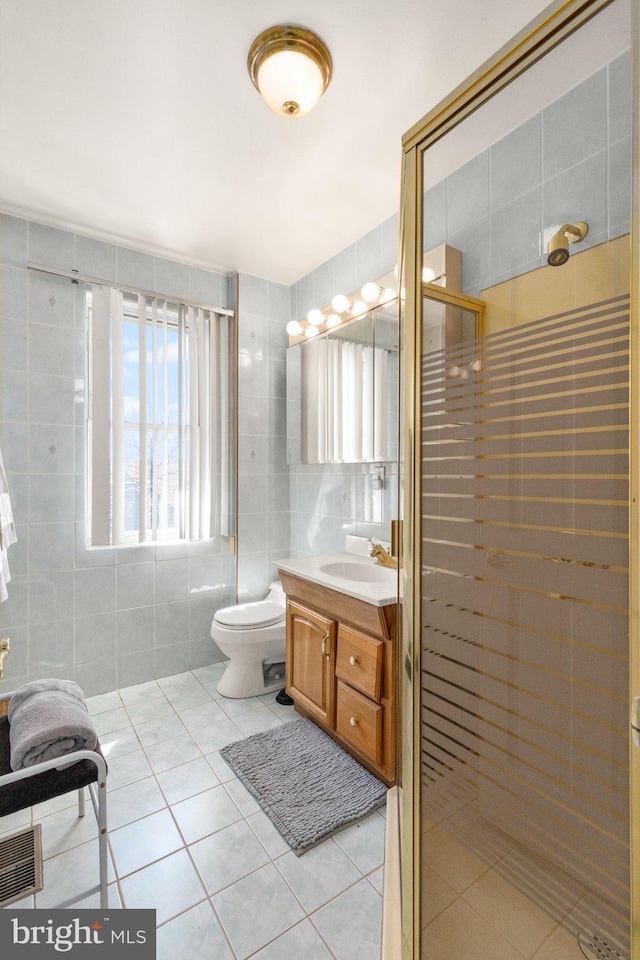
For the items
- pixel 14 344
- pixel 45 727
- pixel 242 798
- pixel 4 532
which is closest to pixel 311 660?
pixel 242 798

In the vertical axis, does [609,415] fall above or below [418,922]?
above

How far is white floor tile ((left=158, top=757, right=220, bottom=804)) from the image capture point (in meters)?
1.74

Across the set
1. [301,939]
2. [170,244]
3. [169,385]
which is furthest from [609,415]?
[170,244]

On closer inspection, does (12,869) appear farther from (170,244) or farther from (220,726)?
(170,244)

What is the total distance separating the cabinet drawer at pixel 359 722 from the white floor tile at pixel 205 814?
527 millimetres

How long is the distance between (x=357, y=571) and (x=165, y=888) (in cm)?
142

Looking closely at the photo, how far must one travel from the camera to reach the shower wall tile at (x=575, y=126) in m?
0.58

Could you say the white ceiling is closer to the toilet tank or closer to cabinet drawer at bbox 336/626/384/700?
cabinet drawer at bbox 336/626/384/700

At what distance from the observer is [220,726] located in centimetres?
221

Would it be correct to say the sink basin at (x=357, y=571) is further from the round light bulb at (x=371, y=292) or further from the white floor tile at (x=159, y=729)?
the round light bulb at (x=371, y=292)

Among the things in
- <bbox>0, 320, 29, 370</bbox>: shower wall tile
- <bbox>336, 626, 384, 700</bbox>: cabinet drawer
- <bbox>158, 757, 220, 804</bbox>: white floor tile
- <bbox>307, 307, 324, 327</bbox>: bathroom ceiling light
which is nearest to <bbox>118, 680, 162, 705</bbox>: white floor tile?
<bbox>158, 757, 220, 804</bbox>: white floor tile

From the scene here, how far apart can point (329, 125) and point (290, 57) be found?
345 mm

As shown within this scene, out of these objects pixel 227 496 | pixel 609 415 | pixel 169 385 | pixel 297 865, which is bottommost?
pixel 297 865

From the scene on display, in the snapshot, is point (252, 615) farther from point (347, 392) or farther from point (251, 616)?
point (347, 392)
